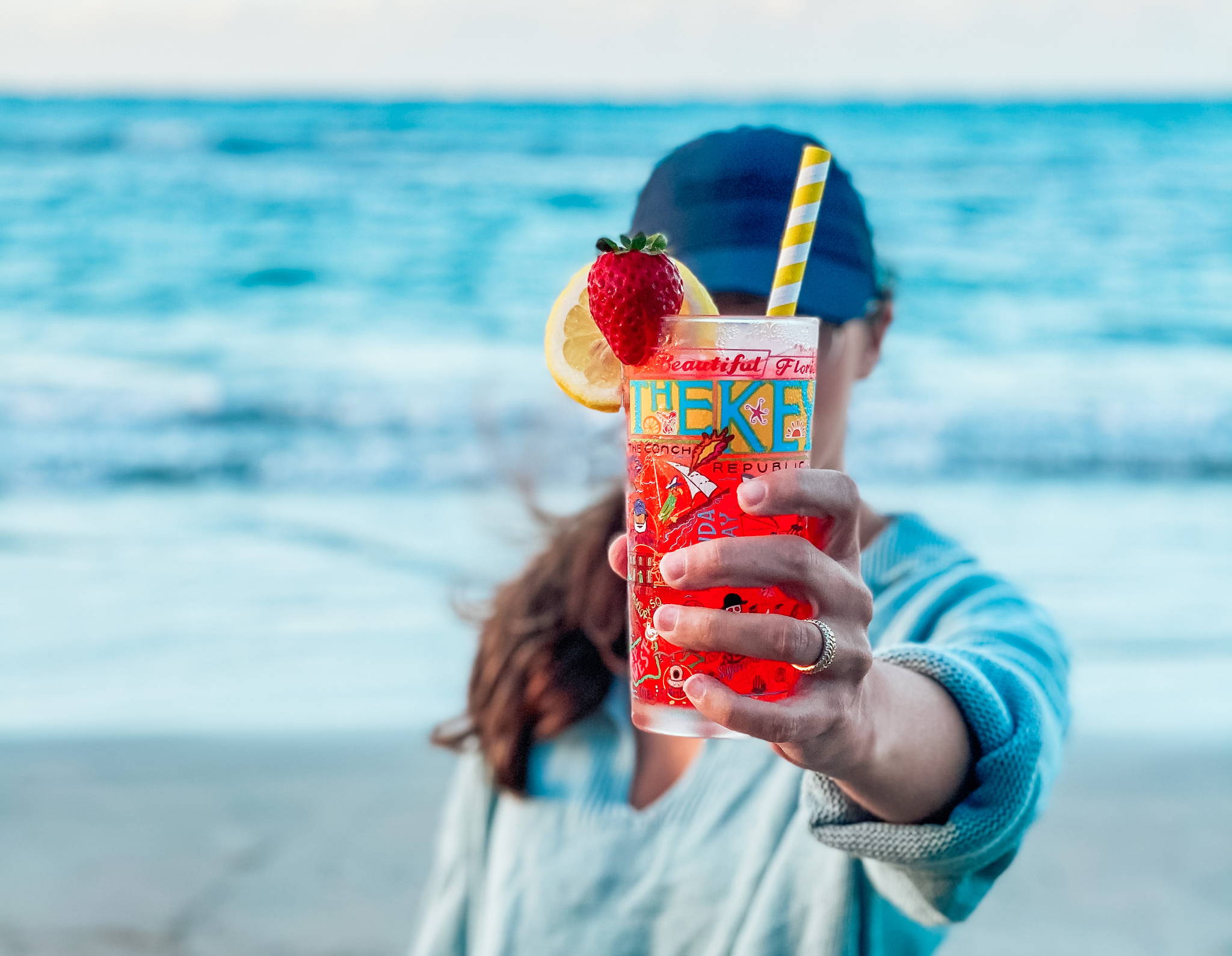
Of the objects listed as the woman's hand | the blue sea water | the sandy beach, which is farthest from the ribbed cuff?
the sandy beach

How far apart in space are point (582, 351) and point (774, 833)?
3.17ft

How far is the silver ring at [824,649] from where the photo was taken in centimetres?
114

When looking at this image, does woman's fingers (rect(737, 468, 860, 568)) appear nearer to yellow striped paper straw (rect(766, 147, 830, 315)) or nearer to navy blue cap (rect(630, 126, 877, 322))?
yellow striped paper straw (rect(766, 147, 830, 315))

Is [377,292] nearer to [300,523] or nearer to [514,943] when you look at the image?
[300,523]

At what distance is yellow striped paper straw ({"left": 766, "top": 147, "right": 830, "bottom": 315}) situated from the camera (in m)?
1.26

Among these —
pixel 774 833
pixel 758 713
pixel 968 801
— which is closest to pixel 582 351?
pixel 758 713

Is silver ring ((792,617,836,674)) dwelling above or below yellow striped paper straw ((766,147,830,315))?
below

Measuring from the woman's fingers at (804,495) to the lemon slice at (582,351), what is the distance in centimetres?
25

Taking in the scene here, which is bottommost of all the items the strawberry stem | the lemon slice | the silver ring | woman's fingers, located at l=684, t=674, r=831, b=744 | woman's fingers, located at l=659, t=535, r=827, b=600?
woman's fingers, located at l=684, t=674, r=831, b=744

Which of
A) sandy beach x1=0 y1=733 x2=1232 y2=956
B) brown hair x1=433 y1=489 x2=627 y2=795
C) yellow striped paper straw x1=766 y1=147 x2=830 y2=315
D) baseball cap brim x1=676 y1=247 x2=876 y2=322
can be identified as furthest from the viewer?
sandy beach x1=0 y1=733 x2=1232 y2=956

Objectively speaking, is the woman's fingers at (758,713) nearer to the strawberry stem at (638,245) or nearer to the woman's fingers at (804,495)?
the woman's fingers at (804,495)

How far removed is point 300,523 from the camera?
7199mm

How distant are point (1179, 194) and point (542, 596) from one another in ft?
54.3

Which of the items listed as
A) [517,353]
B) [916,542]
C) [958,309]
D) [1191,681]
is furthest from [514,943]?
[958,309]
